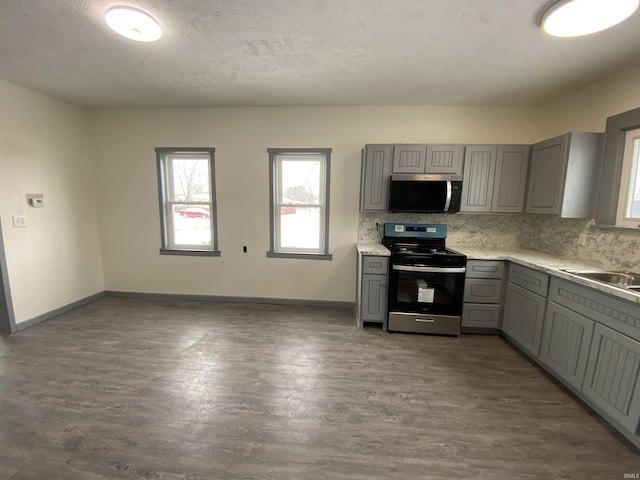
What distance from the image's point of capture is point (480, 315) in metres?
2.83

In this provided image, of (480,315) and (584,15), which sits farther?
(480,315)

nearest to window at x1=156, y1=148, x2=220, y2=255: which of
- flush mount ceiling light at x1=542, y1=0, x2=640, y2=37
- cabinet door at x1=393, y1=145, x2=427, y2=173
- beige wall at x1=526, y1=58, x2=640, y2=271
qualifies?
cabinet door at x1=393, y1=145, x2=427, y2=173

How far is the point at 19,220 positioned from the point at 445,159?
4.86 m

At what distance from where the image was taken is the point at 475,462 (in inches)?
56.3

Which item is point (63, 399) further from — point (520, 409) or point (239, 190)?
point (520, 409)

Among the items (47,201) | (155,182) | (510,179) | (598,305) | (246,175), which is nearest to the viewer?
(598,305)

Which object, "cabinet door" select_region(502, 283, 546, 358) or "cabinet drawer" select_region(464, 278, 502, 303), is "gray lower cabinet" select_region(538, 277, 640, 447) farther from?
"cabinet drawer" select_region(464, 278, 502, 303)

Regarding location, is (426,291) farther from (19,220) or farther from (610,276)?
(19,220)

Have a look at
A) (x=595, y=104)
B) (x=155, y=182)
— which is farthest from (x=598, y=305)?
(x=155, y=182)

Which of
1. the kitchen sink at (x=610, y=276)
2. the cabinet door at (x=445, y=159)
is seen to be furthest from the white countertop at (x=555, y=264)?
the cabinet door at (x=445, y=159)

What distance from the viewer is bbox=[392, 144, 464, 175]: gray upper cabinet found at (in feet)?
9.65

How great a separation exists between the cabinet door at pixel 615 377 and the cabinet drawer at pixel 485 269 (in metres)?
1.01

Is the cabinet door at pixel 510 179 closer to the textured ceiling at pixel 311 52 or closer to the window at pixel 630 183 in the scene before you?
the textured ceiling at pixel 311 52

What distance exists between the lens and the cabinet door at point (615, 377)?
154 cm
